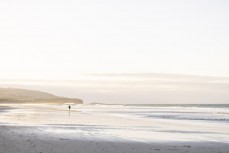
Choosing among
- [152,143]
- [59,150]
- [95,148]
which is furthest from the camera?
[152,143]

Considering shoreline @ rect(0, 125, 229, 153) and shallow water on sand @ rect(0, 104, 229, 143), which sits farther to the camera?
shallow water on sand @ rect(0, 104, 229, 143)

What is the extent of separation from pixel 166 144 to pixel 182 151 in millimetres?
2850

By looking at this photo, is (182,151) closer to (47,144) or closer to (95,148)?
(95,148)

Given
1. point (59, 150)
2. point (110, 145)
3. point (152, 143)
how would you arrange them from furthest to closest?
1. point (152, 143)
2. point (110, 145)
3. point (59, 150)

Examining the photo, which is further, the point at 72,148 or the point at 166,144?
the point at 166,144

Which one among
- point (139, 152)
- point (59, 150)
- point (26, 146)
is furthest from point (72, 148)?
point (139, 152)

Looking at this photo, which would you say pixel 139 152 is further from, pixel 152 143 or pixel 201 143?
pixel 201 143

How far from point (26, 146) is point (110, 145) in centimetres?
469

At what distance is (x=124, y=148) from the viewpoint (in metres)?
19.2

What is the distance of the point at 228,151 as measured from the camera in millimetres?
19141

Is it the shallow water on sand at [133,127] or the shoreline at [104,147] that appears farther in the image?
the shallow water on sand at [133,127]

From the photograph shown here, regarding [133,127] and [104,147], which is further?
[133,127]

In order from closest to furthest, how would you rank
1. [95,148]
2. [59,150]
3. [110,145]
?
[59,150] < [95,148] < [110,145]

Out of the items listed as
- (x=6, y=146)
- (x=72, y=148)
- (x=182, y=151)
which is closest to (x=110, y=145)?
(x=72, y=148)
